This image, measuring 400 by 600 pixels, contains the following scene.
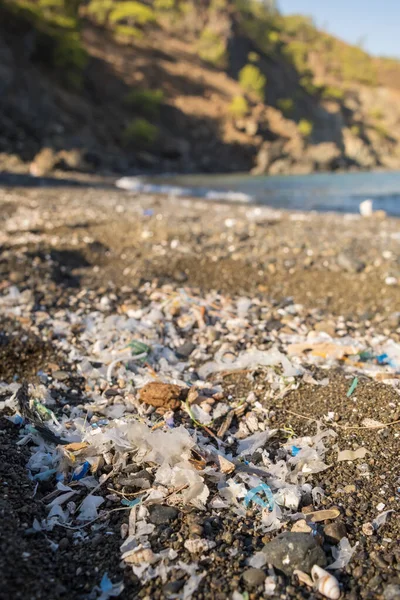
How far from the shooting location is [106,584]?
165cm

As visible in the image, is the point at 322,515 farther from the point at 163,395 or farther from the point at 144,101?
the point at 144,101

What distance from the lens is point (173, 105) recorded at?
51.0 metres

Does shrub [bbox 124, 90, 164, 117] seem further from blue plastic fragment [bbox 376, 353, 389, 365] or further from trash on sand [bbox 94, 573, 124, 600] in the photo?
trash on sand [bbox 94, 573, 124, 600]

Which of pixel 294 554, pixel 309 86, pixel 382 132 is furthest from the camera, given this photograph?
pixel 309 86

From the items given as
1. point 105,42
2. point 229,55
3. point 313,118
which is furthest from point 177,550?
point 313,118

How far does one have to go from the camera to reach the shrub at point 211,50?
2530 inches

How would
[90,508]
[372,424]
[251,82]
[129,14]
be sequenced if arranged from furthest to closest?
[251,82]
[129,14]
[372,424]
[90,508]

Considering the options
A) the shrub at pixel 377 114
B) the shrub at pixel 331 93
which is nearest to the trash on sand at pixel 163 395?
the shrub at pixel 331 93

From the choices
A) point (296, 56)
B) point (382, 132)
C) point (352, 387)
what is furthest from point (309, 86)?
point (352, 387)

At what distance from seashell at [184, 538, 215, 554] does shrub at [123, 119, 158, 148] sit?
41.6 meters

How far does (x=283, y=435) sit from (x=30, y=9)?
46448mm

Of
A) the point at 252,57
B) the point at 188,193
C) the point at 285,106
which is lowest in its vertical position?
the point at 188,193

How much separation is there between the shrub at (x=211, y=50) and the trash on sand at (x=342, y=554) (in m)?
71.8

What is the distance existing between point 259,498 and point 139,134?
141 feet
